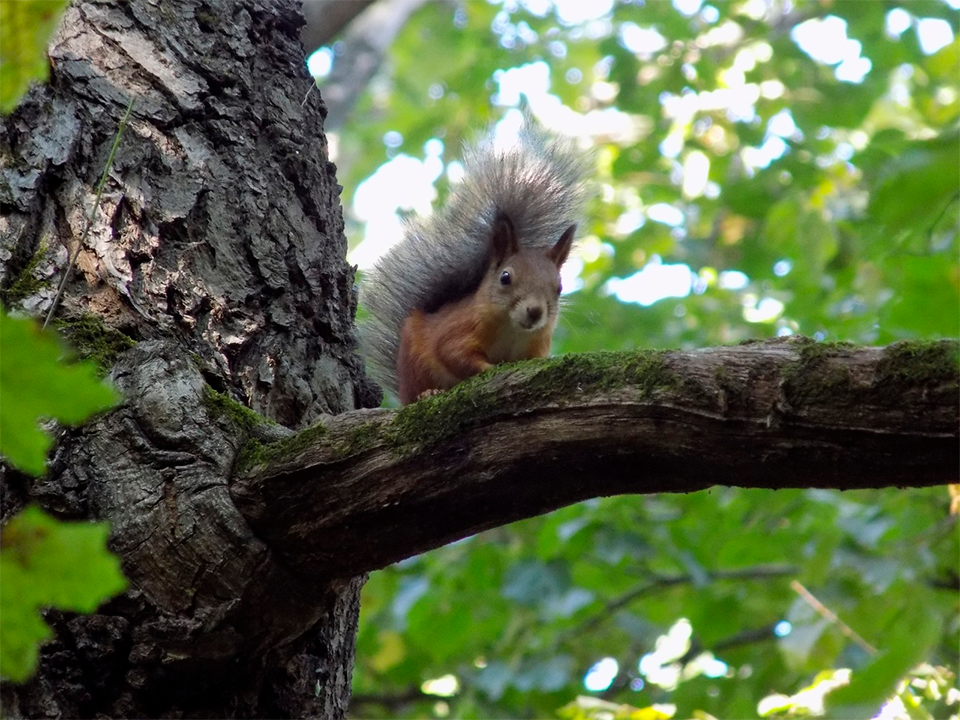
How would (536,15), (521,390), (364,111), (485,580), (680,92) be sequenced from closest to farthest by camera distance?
(521,390)
(485,580)
(680,92)
(536,15)
(364,111)

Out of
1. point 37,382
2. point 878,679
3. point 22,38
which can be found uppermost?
point 22,38

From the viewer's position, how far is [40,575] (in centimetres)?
76

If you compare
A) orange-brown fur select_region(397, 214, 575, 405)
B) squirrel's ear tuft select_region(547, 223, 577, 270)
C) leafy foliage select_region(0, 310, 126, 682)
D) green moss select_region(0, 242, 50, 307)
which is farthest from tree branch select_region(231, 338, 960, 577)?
squirrel's ear tuft select_region(547, 223, 577, 270)

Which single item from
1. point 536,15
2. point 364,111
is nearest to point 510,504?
point 536,15

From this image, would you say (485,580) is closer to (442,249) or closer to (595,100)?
(442,249)

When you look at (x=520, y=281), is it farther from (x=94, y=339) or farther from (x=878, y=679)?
(x=878, y=679)

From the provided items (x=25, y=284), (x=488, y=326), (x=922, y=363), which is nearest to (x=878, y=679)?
(x=922, y=363)

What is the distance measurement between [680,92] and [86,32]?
392 cm

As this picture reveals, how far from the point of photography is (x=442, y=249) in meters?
3.21

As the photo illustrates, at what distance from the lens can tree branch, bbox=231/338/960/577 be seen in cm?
142

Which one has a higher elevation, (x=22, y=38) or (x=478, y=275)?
(x=478, y=275)

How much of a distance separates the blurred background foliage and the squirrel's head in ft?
0.72

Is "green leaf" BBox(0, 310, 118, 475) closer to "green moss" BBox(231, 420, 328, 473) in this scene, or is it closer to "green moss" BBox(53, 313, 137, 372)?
"green moss" BBox(231, 420, 328, 473)

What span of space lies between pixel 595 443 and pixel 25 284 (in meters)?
1.15
